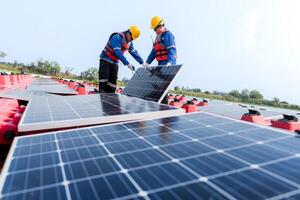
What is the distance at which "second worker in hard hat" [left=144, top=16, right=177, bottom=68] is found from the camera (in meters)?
8.83

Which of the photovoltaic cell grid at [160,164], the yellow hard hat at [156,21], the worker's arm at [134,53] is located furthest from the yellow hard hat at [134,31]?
the photovoltaic cell grid at [160,164]

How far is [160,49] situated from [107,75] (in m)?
2.44

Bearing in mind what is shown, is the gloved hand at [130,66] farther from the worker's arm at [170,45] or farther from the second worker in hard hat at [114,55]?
the worker's arm at [170,45]

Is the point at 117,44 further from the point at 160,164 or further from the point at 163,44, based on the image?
the point at 160,164

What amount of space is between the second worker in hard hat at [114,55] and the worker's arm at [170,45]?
1.16 meters

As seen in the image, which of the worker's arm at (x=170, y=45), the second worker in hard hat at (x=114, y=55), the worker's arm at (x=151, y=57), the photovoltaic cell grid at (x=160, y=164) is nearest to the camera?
the photovoltaic cell grid at (x=160, y=164)

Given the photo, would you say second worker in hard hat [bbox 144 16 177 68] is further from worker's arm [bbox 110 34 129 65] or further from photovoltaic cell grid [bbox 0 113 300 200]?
photovoltaic cell grid [bbox 0 113 300 200]

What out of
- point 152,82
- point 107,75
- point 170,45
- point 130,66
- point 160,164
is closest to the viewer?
point 160,164

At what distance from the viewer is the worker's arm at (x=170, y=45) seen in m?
8.80

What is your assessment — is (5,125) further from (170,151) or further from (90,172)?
(170,151)

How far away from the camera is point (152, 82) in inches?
316

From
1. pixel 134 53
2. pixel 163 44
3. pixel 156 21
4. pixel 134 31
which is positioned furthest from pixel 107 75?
pixel 156 21

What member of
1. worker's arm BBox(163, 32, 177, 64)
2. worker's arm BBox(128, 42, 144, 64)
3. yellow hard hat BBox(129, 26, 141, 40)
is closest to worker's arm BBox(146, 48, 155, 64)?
worker's arm BBox(128, 42, 144, 64)

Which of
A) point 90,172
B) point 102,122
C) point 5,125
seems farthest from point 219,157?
point 5,125
